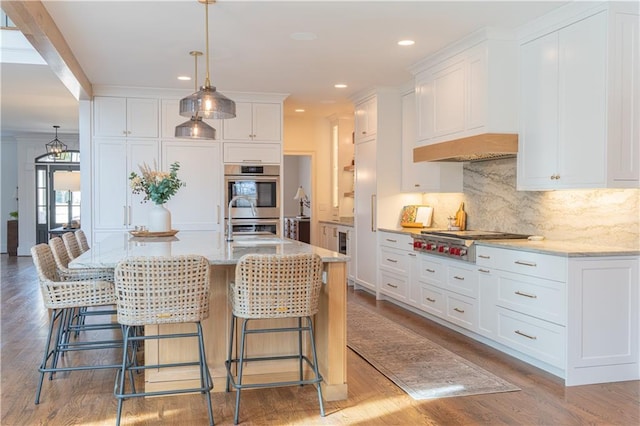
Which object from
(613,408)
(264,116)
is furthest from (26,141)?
(613,408)

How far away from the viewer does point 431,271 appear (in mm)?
5129

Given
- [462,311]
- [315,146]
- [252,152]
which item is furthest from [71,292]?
[315,146]

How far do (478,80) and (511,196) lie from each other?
1.14 m

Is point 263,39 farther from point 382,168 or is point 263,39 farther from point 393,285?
point 393,285

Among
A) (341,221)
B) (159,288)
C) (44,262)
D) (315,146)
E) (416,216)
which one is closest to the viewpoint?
(159,288)

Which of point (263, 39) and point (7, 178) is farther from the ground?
point (263, 39)

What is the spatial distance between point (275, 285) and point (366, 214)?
3.89 m

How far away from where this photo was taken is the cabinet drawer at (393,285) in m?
Answer: 5.78

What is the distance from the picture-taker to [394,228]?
20.9 feet

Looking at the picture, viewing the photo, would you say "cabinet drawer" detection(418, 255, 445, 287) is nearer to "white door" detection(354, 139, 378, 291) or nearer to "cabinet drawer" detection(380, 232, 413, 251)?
"cabinet drawer" detection(380, 232, 413, 251)

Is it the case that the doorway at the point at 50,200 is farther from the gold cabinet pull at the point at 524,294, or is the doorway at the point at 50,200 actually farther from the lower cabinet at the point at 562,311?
the gold cabinet pull at the point at 524,294

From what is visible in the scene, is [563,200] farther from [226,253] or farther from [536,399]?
[226,253]

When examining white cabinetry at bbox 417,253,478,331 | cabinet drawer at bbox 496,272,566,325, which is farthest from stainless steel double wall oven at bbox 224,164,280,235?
cabinet drawer at bbox 496,272,566,325

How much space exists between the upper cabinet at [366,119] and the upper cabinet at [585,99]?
8.06ft
